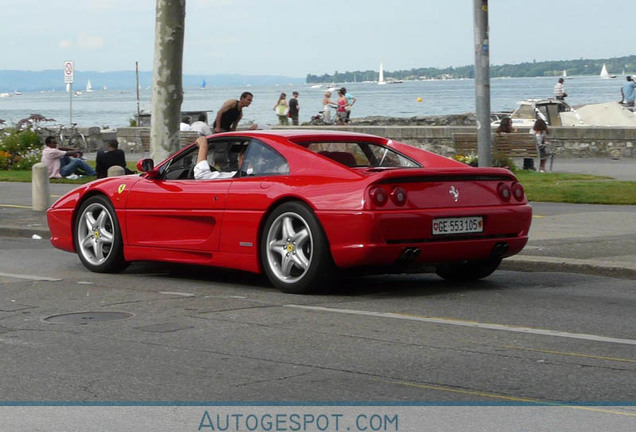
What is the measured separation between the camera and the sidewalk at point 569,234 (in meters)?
11.7

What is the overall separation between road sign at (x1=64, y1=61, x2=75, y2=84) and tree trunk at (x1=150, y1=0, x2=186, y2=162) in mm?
24915

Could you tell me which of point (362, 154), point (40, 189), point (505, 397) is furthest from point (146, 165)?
point (40, 189)

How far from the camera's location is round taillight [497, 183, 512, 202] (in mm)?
10469

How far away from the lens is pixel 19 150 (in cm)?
3141

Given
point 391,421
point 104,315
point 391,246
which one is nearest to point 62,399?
point 391,421

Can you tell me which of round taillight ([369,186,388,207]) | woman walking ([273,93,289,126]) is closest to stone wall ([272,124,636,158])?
woman walking ([273,93,289,126])

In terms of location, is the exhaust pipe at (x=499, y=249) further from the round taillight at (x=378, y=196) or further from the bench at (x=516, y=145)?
the bench at (x=516, y=145)

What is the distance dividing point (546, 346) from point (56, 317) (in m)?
3.74

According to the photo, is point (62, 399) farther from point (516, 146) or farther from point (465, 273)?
point (516, 146)

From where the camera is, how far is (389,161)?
442 inches

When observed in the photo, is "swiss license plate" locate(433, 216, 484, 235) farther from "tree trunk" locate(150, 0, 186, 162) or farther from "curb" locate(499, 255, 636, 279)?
"tree trunk" locate(150, 0, 186, 162)

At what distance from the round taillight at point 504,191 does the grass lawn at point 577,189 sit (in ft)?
27.4

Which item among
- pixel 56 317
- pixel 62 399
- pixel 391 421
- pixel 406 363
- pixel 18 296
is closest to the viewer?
pixel 391 421

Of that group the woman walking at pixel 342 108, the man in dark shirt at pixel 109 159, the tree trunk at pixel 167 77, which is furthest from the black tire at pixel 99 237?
the woman walking at pixel 342 108
